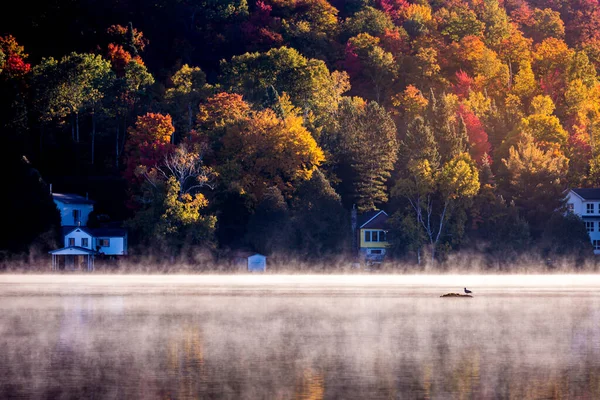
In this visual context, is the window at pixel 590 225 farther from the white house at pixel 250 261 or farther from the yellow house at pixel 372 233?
the white house at pixel 250 261

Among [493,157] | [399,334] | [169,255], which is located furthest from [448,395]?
[493,157]

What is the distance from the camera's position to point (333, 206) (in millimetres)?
111688

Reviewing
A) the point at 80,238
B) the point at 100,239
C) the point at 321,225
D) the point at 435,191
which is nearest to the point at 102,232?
the point at 100,239

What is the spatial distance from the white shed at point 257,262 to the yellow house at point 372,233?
1385 centimetres

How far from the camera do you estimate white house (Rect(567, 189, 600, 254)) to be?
12850 centimetres

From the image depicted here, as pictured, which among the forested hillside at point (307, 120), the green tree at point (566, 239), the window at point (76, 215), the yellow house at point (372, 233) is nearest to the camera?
the green tree at point (566, 239)

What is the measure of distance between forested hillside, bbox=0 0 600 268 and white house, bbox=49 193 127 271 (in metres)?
2.49

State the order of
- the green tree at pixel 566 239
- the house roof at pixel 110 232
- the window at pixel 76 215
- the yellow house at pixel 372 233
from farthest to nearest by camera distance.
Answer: the window at pixel 76 215 → the yellow house at pixel 372 233 → the house roof at pixel 110 232 → the green tree at pixel 566 239

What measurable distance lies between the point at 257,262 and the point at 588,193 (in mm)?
42022

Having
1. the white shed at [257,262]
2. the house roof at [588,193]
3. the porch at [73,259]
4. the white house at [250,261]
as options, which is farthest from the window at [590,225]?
the porch at [73,259]

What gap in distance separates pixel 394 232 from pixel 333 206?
22.2ft

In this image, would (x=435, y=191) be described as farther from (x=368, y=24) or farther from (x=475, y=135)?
(x=368, y=24)

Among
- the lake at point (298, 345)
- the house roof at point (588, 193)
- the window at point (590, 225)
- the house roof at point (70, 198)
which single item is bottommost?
the lake at point (298, 345)

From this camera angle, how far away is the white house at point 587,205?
422ft
